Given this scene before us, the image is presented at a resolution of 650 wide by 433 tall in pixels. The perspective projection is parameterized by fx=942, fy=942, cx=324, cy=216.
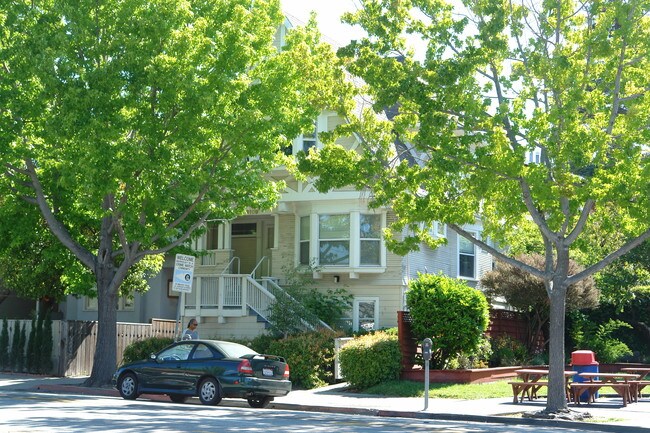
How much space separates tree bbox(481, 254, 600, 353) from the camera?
1237 inches

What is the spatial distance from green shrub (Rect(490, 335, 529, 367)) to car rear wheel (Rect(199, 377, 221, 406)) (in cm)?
1202

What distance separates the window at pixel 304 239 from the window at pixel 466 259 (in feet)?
20.0

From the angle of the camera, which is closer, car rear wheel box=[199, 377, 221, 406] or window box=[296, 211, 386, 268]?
car rear wheel box=[199, 377, 221, 406]

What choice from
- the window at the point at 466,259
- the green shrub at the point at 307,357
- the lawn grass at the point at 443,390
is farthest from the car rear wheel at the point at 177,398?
the window at the point at 466,259

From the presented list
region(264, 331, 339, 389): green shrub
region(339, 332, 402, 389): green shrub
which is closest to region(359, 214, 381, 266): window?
region(264, 331, 339, 389): green shrub

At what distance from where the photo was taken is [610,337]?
35.2 metres

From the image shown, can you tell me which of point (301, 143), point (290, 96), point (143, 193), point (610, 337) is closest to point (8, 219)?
point (143, 193)

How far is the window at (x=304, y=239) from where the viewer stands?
110 ft

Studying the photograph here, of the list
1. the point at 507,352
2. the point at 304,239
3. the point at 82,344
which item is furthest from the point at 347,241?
the point at 82,344

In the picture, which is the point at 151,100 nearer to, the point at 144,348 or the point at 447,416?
the point at 144,348

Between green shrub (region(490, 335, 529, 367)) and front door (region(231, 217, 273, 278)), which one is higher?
front door (region(231, 217, 273, 278))

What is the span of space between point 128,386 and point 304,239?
12693 mm

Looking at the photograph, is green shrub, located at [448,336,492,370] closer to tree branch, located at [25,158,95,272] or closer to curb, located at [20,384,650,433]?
curb, located at [20,384,650,433]

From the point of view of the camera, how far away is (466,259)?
36.5 metres
